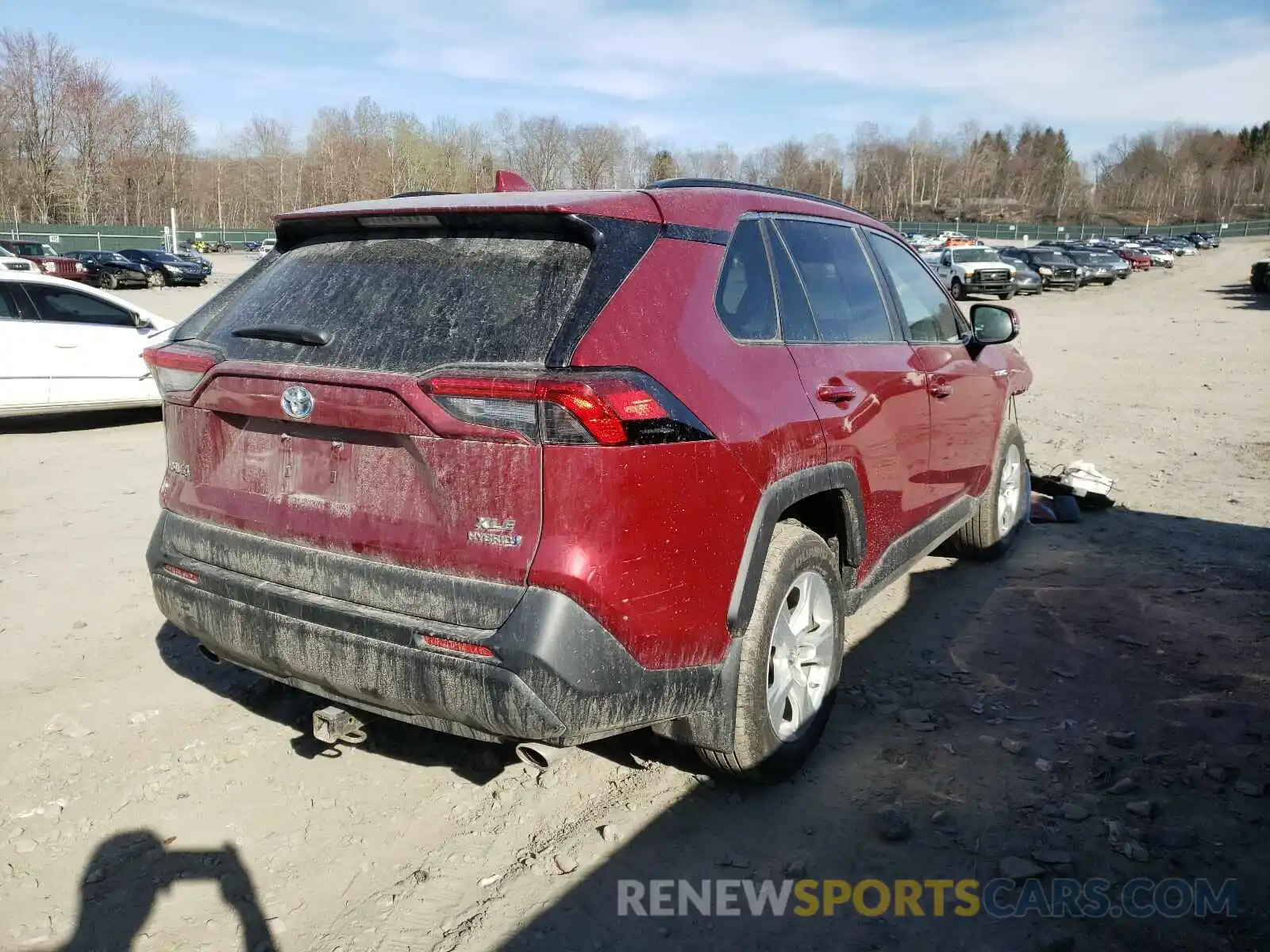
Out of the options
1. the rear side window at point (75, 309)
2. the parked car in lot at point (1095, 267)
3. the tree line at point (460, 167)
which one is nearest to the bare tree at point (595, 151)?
the tree line at point (460, 167)

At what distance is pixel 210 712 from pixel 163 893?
111 centimetres

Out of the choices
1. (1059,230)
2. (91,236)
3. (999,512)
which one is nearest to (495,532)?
(999,512)

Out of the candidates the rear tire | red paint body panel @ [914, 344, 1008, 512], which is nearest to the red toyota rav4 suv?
red paint body panel @ [914, 344, 1008, 512]

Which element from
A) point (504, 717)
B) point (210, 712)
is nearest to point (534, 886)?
point (504, 717)

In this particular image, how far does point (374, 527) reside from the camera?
2.62 metres

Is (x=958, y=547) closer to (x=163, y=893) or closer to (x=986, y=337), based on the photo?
(x=986, y=337)

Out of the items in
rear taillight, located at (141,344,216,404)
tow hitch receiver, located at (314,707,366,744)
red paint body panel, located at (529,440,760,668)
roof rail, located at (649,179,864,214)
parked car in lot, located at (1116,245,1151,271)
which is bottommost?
tow hitch receiver, located at (314,707,366,744)

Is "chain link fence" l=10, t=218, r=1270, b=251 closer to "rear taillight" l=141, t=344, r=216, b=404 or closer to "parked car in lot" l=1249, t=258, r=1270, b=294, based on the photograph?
"parked car in lot" l=1249, t=258, r=1270, b=294

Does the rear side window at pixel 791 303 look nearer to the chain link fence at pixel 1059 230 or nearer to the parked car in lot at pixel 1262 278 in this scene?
the parked car in lot at pixel 1262 278

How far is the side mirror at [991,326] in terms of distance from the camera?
4.96 m

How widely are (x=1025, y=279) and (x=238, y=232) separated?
6629cm

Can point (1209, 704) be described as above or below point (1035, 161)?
below

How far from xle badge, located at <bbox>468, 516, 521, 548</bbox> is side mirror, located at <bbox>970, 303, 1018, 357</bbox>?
3.27 m

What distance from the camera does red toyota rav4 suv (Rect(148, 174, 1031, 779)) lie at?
2424 mm
